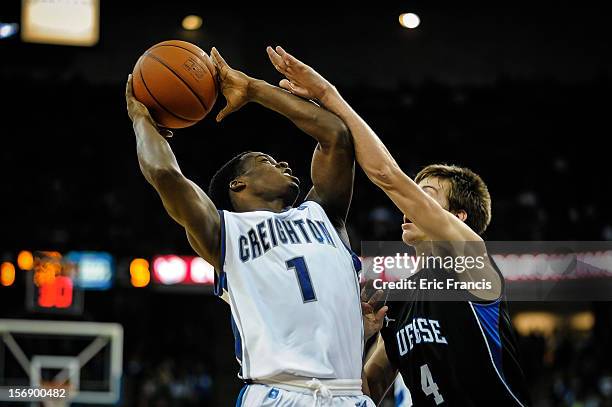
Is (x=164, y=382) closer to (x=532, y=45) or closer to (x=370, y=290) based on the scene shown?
(x=532, y=45)

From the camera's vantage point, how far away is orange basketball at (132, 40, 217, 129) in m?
3.81

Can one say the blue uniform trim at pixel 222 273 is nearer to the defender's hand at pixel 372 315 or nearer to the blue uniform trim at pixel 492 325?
the defender's hand at pixel 372 315

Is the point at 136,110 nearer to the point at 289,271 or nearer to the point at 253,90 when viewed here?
the point at 253,90

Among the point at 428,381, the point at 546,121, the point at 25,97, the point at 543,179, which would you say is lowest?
the point at 428,381

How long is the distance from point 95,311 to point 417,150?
22.5ft

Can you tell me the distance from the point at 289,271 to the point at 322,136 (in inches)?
24.9

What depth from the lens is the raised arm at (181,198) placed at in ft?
11.3

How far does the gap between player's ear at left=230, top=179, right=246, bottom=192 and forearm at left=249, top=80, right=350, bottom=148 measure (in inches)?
14.1

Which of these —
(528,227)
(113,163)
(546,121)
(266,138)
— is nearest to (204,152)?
(266,138)

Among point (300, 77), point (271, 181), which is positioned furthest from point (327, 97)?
point (271, 181)

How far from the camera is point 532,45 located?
15.8m

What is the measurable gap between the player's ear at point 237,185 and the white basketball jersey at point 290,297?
28 cm

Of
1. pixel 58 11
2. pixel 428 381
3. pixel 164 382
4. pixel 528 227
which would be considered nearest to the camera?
pixel 428 381

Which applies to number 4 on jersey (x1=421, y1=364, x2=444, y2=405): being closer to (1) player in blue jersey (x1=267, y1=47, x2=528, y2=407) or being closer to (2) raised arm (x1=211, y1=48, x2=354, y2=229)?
(1) player in blue jersey (x1=267, y1=47, x2=528, y2=407)
